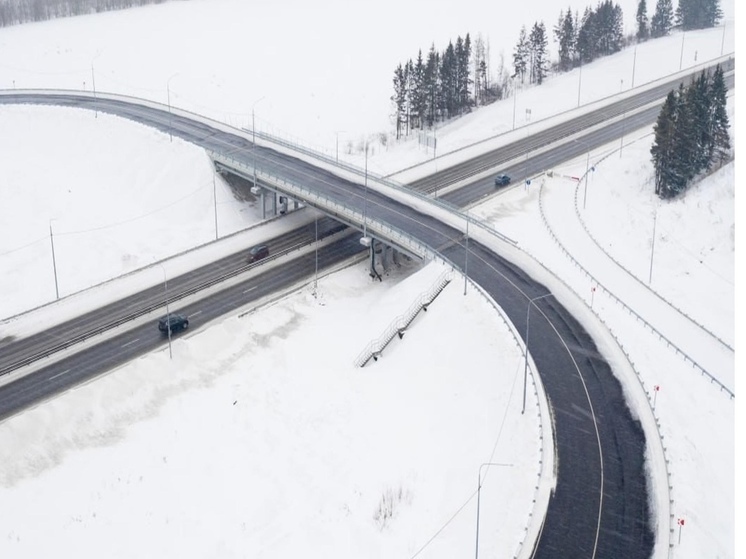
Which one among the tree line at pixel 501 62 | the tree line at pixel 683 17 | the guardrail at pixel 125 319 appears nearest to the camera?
the guardrail at pixel 125 319

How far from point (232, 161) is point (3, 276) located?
31.2 m

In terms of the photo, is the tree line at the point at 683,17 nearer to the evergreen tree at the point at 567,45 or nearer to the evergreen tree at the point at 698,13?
the evergreen tree at the point at 698,13

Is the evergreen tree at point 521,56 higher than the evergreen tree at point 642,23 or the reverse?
the reverse

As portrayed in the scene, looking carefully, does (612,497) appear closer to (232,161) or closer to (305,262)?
(305,262)

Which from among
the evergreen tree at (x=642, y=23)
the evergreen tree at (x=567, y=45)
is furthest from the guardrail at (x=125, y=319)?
the evergreen tree at (x=642, y=23)

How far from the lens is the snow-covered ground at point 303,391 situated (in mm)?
53719

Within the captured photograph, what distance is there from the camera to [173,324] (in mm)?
74625

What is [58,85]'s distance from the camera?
160 meters

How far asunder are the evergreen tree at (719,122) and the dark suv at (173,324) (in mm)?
72866

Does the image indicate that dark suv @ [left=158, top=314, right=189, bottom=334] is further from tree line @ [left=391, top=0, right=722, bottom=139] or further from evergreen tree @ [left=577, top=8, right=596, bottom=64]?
evergreen tree @ [left=577, top=8, right=596, bottom=64]

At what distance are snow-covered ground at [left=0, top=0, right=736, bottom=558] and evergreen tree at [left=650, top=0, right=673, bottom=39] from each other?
76.5 metres

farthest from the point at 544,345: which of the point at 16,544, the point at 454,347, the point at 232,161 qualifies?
the point at 232,161

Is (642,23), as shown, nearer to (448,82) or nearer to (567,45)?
(567,45)

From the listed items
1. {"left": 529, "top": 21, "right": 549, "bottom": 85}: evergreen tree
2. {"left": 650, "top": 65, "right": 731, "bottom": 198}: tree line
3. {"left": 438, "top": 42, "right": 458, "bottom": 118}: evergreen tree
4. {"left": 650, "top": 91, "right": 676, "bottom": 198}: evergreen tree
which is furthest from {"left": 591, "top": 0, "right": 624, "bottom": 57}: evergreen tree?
{"left": 650, "top": 91, "right": 676, "bottom": 198}: evergreen tree
